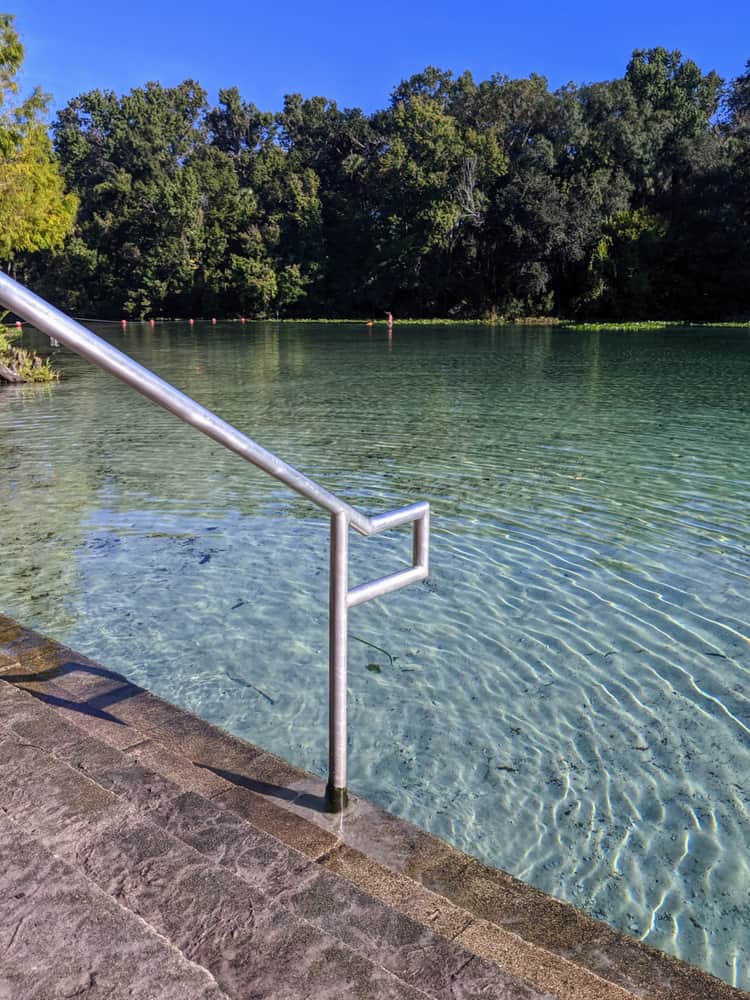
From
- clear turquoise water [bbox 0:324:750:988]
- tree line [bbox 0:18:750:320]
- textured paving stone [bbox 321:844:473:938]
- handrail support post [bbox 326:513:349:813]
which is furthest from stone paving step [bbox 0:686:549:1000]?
tree line [bbox 0:18:750:320]

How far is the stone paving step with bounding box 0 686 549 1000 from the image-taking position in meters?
1.44

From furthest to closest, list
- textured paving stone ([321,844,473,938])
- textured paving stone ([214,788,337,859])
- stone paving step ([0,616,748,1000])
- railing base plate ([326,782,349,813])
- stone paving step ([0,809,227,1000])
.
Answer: railing base plate ([326,782,349,813])
textured paving stone ([214,788,337,859])
textured paving stone ([321,844,473,938])
stone paving step ([0,616,748,1000])
stone paving step ([0,809,227,1000])

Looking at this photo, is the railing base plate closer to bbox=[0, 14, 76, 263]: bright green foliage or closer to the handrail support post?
the handrail support post

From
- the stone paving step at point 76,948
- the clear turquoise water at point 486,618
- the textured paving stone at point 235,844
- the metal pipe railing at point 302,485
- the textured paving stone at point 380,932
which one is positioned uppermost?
the metal pipe railing at point 302,485

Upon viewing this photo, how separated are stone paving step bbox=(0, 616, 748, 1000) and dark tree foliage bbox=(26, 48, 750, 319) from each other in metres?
44.7

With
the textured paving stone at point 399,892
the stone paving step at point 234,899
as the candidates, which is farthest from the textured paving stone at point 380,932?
the textured paving stone at point 399,892

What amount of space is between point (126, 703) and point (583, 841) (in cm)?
177

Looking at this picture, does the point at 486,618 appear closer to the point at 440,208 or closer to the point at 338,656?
the point at 338,656

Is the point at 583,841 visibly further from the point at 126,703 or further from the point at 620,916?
the point at 126,703

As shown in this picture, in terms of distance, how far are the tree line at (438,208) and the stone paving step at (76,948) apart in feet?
125

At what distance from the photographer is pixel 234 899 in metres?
1.61

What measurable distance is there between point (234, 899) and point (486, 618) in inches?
135

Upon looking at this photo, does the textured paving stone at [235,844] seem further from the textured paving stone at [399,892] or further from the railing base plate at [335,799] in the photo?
the railing base plate at [335,799]

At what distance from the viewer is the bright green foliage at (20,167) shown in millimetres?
25812
